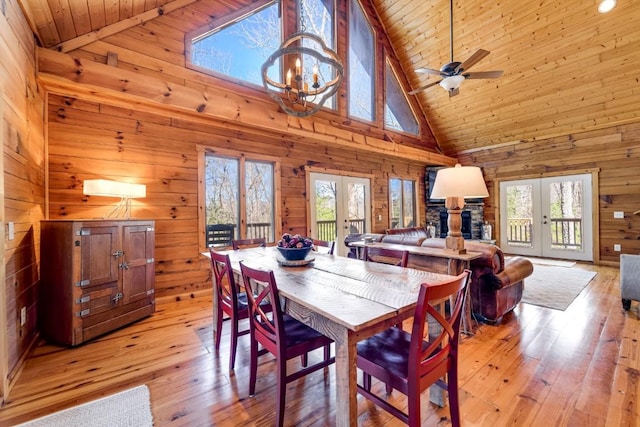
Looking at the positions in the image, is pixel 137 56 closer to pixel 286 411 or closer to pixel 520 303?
pixel 286 411

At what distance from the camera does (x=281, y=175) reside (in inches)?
199

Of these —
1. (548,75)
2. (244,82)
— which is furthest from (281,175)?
(548,75)

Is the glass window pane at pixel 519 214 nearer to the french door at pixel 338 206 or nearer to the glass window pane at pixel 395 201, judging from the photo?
the glass window pane at pixel 395 201

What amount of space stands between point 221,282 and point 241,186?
2528mm

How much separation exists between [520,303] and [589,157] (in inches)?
189

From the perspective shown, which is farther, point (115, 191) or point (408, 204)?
point (408, 204)

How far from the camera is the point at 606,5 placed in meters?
4.09

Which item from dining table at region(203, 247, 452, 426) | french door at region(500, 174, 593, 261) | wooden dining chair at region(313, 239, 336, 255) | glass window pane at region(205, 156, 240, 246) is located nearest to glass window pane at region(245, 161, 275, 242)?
glass window pane at region(205, 156, 240, 246)

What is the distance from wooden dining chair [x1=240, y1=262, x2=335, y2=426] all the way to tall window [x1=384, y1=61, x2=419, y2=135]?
19.2 feet

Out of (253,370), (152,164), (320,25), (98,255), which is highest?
(320,25)

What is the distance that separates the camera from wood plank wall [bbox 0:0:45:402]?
1.96 metres

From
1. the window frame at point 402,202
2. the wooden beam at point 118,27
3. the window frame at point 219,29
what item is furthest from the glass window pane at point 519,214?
the wooden beam at point 118,27

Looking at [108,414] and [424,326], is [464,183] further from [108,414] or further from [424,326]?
[108,414]

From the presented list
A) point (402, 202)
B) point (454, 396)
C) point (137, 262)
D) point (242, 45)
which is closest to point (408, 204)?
point (402, 202)
